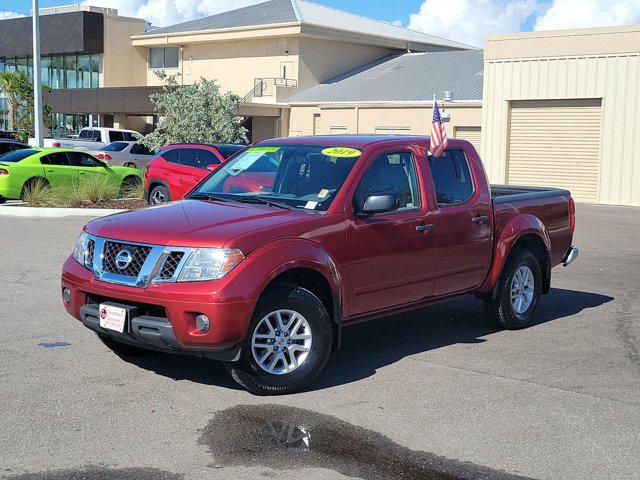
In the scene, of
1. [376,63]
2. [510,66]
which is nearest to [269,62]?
[376,63]

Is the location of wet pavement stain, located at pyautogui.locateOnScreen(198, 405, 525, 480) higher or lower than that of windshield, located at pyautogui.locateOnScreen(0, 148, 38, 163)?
lower

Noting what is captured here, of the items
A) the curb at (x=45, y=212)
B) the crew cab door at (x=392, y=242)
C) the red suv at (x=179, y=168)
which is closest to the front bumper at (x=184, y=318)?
the crew cab door at (x=392, y=242)

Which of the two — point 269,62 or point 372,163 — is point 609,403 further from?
point 269,62

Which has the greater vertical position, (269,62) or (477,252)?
(269,62)

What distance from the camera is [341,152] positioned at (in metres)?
7.47

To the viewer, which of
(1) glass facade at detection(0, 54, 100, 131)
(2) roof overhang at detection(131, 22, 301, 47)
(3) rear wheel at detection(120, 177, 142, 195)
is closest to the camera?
(3) rear wheel at detection(120, 177, 142, 195)

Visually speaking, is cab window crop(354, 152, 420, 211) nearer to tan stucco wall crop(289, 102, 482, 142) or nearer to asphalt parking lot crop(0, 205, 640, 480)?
asphalt parking lot crop(0, 205, 640, 480)

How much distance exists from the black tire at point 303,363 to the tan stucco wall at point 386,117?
28847mm

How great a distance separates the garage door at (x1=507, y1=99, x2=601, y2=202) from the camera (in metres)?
27.9

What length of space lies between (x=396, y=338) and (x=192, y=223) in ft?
9.05

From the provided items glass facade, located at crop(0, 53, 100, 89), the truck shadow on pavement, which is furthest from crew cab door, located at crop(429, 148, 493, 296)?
glass facade, located at crop(0, 53, 100, 89)

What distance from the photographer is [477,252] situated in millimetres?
8258

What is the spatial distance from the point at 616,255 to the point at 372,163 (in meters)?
9.17

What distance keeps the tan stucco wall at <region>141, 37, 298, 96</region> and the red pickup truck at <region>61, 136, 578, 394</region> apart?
3956 cm
